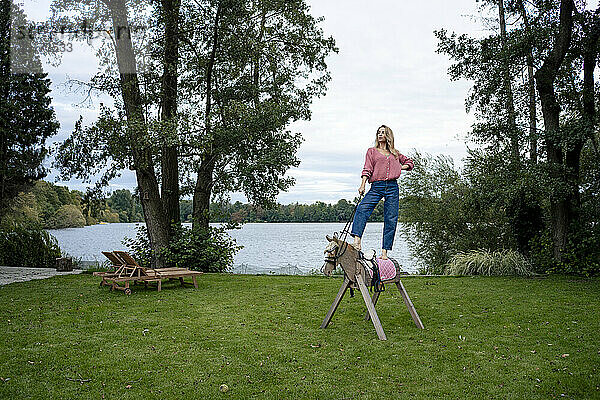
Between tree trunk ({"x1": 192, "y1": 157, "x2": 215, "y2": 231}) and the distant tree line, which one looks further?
tree trunk ({"x1": 192, "y1": 157, "x2": 215, "y2": 231})

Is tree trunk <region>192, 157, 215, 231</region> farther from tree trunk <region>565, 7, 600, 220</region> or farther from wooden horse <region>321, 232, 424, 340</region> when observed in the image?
tree trunk <region>565, 7, 600, 220</region>

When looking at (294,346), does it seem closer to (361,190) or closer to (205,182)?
(361,190)

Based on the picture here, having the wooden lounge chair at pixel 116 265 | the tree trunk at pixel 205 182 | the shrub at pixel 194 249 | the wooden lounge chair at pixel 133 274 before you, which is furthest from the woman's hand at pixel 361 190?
the shrub at pixel 194 249

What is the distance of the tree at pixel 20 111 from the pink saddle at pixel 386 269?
12.2m

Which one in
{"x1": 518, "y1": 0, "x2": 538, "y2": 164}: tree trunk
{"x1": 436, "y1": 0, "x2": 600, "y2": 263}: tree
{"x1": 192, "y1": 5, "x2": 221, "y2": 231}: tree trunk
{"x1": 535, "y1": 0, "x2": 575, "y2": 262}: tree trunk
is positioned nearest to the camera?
{"x1": 436, "y1": 0, "x2": 600, "y2": 263}: tree

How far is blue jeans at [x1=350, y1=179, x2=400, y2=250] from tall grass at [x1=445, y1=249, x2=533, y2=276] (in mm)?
6730

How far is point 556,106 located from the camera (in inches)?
432

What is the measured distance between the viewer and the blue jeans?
19.0ft

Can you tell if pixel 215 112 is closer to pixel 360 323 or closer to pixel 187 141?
pixel 187 141

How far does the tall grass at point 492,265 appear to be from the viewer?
37.7ft

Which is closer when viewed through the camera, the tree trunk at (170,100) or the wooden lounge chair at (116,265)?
the wooden lounge chair at (116,265)

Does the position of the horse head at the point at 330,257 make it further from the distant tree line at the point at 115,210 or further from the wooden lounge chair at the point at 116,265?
the wooden lounge chair at the point at 116,265

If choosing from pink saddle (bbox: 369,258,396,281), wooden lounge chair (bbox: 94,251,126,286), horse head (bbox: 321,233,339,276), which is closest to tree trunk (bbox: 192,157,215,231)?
wooden lounge chair (bbox: 94,251,126,286)

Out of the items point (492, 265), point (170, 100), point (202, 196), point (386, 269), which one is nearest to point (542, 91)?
point (492, 265)
